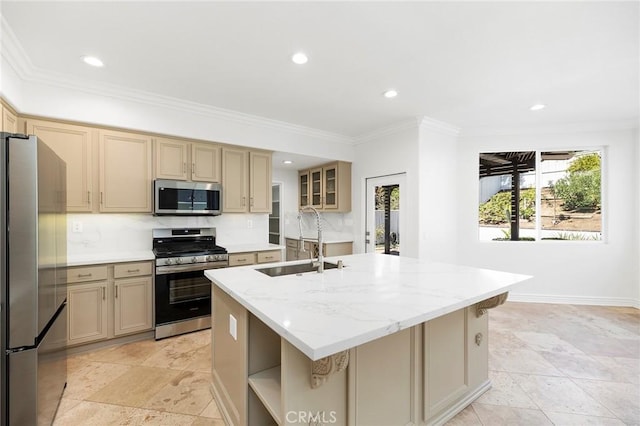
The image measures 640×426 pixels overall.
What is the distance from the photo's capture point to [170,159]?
10.8 feet

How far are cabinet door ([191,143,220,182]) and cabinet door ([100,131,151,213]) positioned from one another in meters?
0.47

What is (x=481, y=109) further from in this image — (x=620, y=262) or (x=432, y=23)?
(x=620, y=262)

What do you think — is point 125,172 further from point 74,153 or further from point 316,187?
point 316,187

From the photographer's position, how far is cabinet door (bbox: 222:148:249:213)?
3.65 meters

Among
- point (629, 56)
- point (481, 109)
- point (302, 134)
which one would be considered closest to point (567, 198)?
point (481, 109)

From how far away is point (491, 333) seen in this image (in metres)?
3.13

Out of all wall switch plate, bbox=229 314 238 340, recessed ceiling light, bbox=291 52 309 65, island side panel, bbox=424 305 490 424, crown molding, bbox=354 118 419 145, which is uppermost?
recessed ceiling light, bbox=291 52 309 65

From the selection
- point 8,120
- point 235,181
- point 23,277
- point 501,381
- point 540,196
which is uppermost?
point 8,120

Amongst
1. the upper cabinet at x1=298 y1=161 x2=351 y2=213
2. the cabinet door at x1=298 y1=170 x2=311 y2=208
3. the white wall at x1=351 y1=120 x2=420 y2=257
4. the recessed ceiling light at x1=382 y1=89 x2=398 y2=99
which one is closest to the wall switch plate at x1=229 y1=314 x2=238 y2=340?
the recessed ceiling light at x1=382 y1=89 x2=398 y2=99

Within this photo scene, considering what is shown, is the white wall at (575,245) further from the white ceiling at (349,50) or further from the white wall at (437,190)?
the white ceiling at (349,50)

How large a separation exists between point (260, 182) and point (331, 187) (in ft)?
4.98

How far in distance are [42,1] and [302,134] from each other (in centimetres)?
297

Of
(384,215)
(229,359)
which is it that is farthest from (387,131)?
(229,359)

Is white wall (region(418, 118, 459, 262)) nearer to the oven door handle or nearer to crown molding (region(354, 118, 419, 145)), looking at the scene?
crown molding (region(354, 118, 419, 145))
